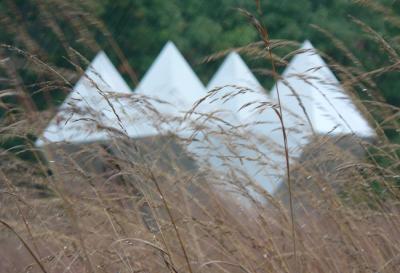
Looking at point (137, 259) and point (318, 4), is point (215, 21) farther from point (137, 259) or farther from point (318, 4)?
point (137, 259)

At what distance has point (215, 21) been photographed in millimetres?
22844

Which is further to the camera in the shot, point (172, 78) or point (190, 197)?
point (172, 78)

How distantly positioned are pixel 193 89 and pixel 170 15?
10.3 metres

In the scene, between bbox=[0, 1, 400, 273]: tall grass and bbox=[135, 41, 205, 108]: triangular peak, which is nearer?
bbox=[0, 1, 400, 273]: tall grass

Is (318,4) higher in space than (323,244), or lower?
lower

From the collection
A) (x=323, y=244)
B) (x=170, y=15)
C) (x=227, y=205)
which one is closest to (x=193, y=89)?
(x=227, y=205)

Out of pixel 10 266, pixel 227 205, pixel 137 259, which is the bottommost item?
pixel 10 266

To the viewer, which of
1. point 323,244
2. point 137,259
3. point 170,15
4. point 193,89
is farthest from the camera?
point 170,15

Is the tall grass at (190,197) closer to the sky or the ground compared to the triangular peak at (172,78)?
closer to the sky

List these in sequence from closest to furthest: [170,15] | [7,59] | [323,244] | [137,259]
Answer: [7,59] → [137,259] → [323,244] → [170,15]

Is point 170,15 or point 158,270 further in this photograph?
point 170,15

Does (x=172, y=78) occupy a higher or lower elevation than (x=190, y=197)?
lower

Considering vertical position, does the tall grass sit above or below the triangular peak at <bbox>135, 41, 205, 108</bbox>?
above

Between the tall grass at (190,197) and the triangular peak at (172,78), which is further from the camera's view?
the triangular peak at (172,78)
